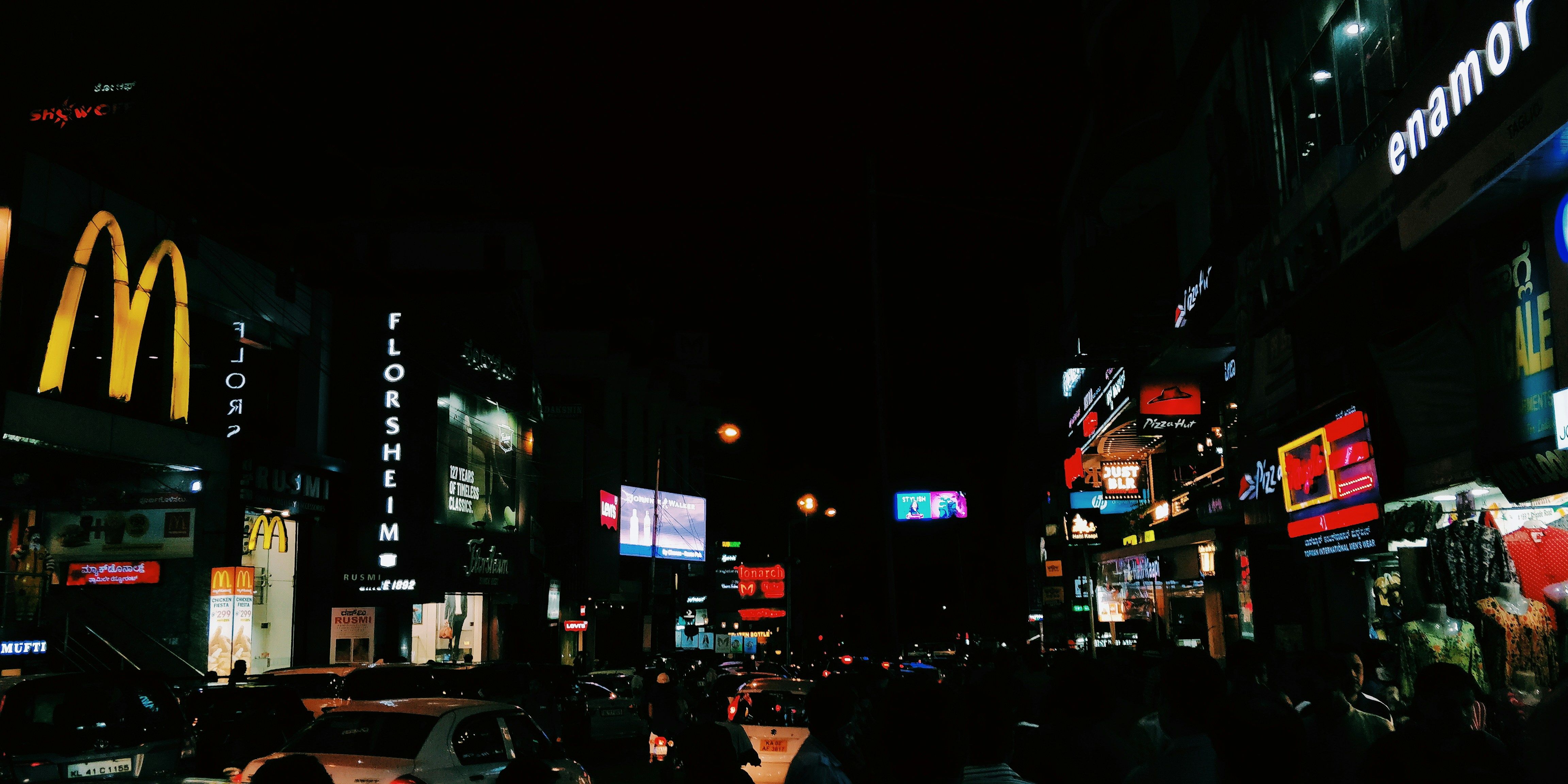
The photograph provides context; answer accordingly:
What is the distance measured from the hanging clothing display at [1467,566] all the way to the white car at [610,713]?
1483cm

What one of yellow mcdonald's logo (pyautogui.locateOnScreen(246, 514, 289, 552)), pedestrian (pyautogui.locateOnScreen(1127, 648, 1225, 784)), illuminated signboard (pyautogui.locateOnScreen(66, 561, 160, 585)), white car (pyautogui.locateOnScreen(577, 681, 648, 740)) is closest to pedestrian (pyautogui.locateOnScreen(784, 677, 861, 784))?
pedestrian (pyautogui.locateOnScreen(1127, 648, 1225, 784))

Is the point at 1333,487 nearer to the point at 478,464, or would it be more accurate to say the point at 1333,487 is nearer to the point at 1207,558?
the point at 1207,558

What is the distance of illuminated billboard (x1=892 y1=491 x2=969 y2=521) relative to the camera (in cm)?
3772

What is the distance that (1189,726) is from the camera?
17.0ft

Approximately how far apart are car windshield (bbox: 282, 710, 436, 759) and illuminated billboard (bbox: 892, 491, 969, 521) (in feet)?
94.0

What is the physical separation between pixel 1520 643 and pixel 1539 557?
800 mm

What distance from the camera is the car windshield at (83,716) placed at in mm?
9562

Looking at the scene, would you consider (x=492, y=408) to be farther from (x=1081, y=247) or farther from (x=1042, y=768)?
(x=1042, y=768)

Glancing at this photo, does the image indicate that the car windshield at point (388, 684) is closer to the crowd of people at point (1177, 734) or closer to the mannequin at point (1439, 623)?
the crowd of people at point (1177, 734)

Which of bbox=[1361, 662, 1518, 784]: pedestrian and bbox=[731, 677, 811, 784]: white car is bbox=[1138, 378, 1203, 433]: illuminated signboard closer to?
bbox=[731, 677, 811, 784]: white car

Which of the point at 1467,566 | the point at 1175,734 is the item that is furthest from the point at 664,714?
the point at 1175,734

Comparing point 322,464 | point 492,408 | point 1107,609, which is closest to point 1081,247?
point 1107,609

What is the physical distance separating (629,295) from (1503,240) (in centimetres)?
5456

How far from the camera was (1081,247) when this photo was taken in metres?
36.8
